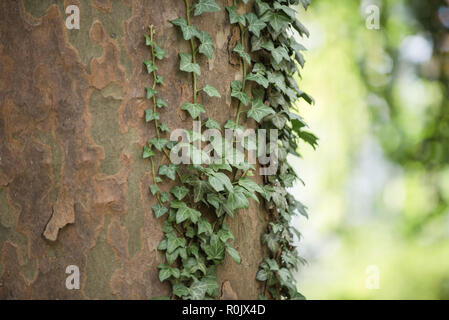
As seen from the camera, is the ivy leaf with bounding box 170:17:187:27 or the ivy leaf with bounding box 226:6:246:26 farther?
the ivy leaf with bounding box 226:6:246:26

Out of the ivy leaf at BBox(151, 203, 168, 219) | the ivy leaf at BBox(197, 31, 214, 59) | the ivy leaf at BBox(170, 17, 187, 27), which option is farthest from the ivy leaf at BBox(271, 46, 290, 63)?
the ivy leaf at BBox(151, 203, 168, 219)

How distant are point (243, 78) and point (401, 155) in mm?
3555

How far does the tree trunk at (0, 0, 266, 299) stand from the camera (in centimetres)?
125

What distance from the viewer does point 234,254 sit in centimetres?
140

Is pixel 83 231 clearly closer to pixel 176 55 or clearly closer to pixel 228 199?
pixel 228 199

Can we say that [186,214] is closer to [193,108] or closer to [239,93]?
[193,108]

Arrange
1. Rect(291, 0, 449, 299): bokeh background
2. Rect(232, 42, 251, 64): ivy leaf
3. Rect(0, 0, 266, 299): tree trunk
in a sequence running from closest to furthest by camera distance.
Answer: Rect(0, 0, 266, 299): tree trunk < Rect(232, 42, 251, 64): ivy leaf < Rect(291, 0, 449, 299): bokeh background

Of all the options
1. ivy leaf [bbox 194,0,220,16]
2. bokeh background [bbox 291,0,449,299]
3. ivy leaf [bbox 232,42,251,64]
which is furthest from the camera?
bokeh background [bbox 291,0,449,299]

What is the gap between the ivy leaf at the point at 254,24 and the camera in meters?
1.48

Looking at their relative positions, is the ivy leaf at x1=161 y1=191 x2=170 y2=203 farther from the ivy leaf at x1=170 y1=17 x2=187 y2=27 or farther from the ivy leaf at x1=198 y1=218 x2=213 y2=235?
the ivy leaf at x1=170 y1=17 x2=187 y2=27

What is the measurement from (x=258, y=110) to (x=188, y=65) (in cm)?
32

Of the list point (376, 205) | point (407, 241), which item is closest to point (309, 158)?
point (376, 205)

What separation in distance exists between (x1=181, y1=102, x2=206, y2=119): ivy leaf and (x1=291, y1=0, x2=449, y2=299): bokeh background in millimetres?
3443

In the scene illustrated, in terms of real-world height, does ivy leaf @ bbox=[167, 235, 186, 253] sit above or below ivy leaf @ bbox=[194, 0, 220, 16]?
below
